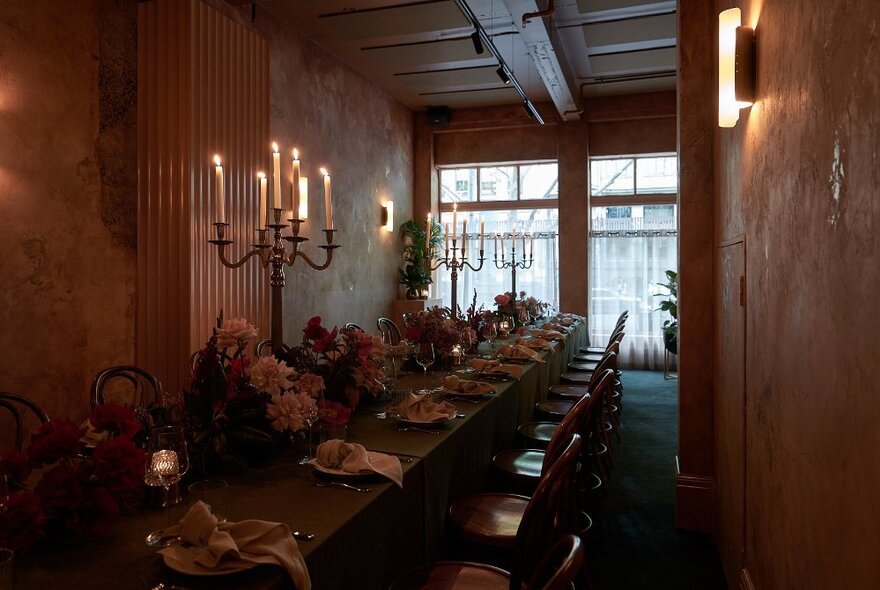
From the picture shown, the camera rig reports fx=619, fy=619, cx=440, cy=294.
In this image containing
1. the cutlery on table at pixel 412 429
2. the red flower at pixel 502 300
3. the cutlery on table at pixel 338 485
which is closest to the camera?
the cutlery on table at pixel 338 485

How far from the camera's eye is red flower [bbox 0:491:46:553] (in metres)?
1.30

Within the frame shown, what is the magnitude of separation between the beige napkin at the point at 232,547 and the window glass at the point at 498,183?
907 centimetres

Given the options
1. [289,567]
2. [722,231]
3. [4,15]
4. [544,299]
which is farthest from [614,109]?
[289,567]

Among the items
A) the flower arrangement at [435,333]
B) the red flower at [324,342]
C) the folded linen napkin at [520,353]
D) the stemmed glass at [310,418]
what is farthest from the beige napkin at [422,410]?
the folded linen napkin at [520,353]

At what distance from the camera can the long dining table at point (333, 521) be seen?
129cm

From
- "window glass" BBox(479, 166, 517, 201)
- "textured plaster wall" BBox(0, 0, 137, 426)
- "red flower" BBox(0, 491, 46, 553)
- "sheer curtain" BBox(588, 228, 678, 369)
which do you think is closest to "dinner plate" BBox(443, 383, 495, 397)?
"red flower" BBox(0, 491, 46, 553)

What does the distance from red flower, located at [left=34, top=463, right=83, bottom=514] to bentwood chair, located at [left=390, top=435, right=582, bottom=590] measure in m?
0.97

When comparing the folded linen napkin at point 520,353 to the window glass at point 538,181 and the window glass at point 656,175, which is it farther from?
the window glass at point 656,175

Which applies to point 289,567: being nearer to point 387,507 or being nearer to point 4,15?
point 387,507

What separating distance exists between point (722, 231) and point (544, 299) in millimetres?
6911

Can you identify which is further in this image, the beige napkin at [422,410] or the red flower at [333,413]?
the beige napkin at [422,410]

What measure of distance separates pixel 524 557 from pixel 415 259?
25.4 feet

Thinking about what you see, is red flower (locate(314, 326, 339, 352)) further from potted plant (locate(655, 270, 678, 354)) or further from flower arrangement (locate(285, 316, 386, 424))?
potted plant (locate(655, 270, 678, 354))

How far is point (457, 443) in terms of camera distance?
254 centimetres
